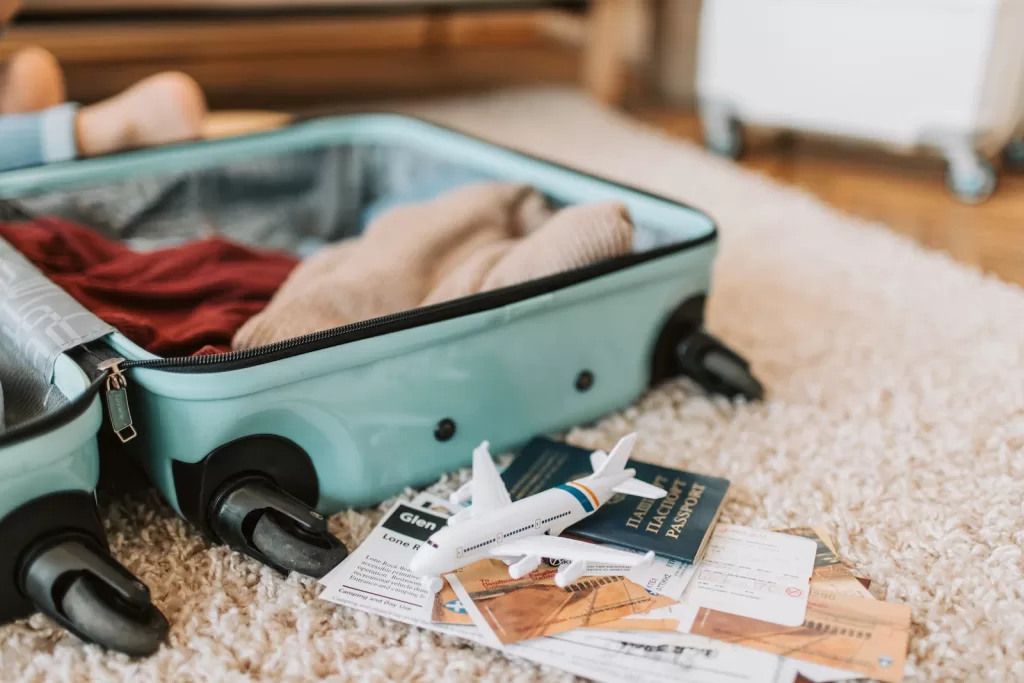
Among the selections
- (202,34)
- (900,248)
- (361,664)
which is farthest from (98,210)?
(202,34)

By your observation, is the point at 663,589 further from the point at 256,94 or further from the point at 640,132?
the point at 256,94

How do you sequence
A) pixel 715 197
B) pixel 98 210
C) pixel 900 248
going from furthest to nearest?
pixel 715 197 → pixel 900 248 → pixel 98 210

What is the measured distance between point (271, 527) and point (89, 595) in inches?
4.9

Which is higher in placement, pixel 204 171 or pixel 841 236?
pixel 204 171

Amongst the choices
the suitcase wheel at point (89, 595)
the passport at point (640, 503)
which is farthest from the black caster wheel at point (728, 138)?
the suitcase wheel at point (89, 595)

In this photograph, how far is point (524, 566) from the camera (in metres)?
0.65

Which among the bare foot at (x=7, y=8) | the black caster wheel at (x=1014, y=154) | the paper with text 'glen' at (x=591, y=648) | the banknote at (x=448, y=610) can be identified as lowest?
the paper with text 'glen' at (x=591, y=648)

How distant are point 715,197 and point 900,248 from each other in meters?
0.34

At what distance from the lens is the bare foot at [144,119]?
1127 mm

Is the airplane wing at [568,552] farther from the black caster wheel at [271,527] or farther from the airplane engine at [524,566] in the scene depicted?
the black caster wheel at [271,527]

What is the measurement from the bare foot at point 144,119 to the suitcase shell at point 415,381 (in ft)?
0.30

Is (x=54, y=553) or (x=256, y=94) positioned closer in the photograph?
(x=54, y=553)

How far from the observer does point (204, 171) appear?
1.17 m

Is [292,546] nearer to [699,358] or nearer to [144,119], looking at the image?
[699,358]
